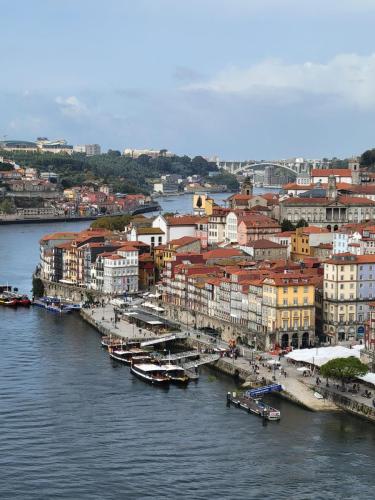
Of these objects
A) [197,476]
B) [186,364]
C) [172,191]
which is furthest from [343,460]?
[172,191]

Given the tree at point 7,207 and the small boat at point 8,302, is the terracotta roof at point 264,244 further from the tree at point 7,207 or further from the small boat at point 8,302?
the tree at point 7,207

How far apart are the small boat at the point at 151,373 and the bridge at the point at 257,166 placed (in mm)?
109160

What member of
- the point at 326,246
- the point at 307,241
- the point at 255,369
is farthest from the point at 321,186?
the point at 255,369

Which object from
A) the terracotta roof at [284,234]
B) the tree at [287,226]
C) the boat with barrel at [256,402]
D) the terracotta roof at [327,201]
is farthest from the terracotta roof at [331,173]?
the boat with barrel at [256,402]

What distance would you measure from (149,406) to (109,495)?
5.78 meters

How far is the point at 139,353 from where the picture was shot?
29078mm

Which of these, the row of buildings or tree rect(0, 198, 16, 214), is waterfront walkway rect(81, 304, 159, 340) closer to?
tree rect(0, 198, 16, 214)

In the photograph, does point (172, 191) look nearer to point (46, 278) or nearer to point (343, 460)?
point (46, 278)

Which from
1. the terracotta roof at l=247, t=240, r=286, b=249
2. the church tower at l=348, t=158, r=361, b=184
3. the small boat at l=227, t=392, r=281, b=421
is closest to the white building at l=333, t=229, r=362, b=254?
the terracotta roof at l=247, t=240, r=286, b=249

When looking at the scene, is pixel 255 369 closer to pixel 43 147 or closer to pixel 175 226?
pixel 175 226

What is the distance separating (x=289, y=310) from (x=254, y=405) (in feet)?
20.3

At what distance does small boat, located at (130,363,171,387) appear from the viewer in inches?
1027

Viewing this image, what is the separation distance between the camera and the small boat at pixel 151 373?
85.6 ft

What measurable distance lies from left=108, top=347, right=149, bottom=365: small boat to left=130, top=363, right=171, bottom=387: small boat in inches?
43.5
